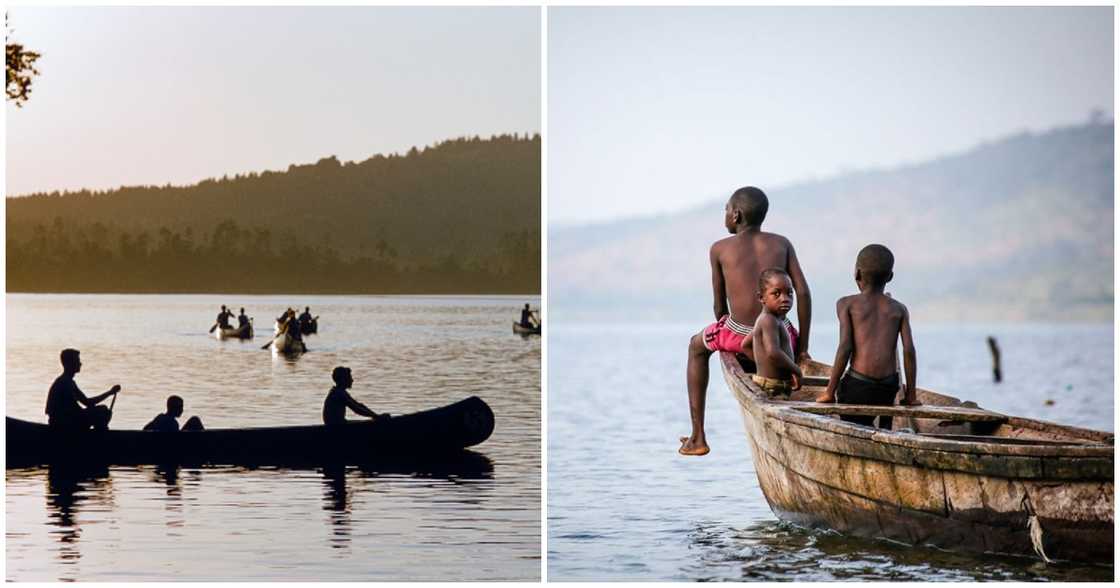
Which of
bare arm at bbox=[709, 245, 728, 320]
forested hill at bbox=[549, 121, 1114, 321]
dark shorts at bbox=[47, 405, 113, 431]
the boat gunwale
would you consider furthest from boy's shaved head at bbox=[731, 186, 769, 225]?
forested hill at bbox=[549, 121, 1114, 321]

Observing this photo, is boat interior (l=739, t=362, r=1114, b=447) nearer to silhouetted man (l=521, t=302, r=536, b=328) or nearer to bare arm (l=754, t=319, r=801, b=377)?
bare arm (l=754, t=319, r=801, b=377)

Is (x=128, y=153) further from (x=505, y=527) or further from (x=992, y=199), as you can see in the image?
(x=992, y=199)

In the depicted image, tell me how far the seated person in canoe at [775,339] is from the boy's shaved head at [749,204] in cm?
29

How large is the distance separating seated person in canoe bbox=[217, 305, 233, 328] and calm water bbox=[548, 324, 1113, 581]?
1.65 metres

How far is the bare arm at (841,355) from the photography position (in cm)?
600

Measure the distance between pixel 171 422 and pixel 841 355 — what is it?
299 cm

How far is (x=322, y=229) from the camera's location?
7.02m

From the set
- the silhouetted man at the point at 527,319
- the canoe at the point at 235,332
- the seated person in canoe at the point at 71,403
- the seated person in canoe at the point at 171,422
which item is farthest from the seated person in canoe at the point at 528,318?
the seated person in canoe at the point at 71,403

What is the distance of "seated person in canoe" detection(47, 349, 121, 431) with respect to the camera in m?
6.61

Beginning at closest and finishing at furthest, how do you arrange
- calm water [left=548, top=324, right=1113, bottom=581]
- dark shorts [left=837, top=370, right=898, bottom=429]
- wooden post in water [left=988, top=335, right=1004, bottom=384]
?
calm water [left=548, top=324, right=1113, bottom=581] < dark shorts [left=837, top=370, right=898, bottom=429] < wooden post in water [left=988, top=335, right=1004, bottom=384]

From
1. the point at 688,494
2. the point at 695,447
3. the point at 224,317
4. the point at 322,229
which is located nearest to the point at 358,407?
the point at 224,317

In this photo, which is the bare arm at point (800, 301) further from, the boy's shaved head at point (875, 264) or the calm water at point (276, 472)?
the calm water at point (276, 472)

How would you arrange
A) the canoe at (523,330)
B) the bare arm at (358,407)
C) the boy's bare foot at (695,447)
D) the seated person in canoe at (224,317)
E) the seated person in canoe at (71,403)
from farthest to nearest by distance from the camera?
the bare arm at (358,407) < the seated person in canoe at (224,317) < the canoe at (523,330) < the seated person in canoe at (71,403) < the boy's bare foot at (695,447)

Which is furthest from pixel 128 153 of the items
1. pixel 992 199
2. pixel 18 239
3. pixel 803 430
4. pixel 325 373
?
pixel 992 199
